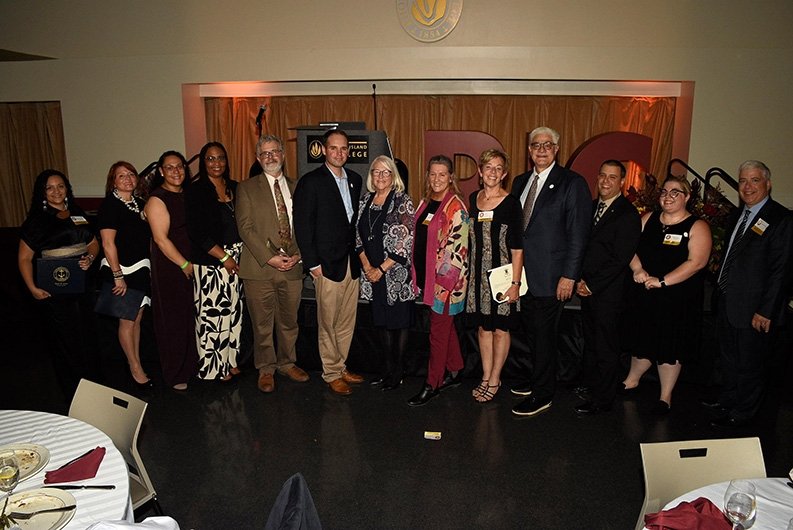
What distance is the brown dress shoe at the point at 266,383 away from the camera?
399 cm

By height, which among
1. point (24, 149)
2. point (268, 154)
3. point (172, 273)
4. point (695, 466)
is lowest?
point (695, 466)

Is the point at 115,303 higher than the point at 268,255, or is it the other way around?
the point at 268,255

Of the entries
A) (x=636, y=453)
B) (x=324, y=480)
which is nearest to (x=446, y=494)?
(x=324, y=480)

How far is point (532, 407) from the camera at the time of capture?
3664 millimetres

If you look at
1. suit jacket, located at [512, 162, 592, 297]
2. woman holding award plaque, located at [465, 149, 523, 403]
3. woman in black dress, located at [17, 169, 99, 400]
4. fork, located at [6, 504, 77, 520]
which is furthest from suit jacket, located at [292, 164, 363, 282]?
fork, located at [6, 504, 77, 520]

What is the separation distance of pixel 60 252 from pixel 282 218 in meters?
1.43

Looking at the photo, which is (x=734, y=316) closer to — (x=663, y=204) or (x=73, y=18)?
(x=663, y=204)

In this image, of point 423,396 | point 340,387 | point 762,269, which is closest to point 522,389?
point 423,396

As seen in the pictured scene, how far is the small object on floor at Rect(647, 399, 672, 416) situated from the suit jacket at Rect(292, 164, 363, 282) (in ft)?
7.35

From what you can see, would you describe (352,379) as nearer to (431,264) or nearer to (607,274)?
(431,264)

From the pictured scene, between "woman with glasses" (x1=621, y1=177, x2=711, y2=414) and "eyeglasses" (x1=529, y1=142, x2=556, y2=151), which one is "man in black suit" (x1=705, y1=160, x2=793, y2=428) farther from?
"eyeglasses" (x1=529, y1=142, x2=556, y2=151)

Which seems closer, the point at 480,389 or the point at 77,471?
the point at 77,471

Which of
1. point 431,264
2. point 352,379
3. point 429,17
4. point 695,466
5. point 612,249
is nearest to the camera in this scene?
point 695,466

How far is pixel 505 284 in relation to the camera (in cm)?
344
